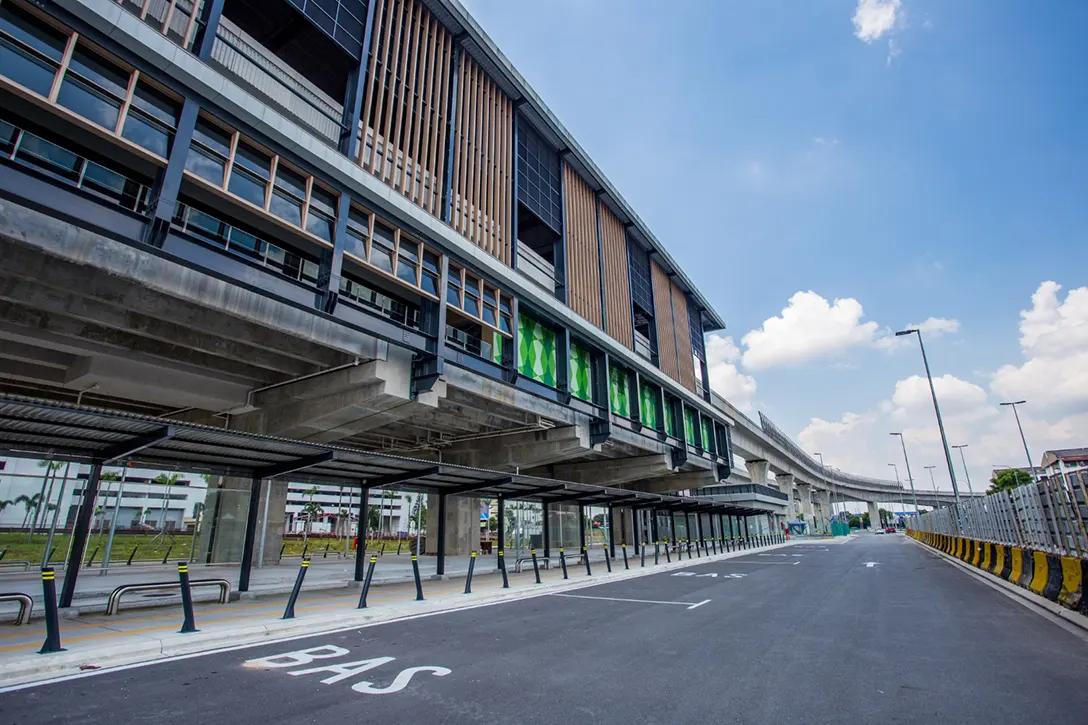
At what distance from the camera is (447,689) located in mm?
5594

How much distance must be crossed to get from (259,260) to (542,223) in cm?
1801

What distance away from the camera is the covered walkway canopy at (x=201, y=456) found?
8.21 metres

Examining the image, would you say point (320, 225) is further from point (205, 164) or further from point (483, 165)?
point (483, 165)

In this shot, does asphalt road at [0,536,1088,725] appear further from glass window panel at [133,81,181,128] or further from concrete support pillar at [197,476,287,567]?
concrete support pillar at [197,476,287,567]

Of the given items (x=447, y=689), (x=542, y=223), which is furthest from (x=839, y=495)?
(x=447, y=689)

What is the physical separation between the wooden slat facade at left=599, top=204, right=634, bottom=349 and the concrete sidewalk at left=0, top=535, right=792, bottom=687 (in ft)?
69.5

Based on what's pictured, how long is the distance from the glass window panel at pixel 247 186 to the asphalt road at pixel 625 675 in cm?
1135

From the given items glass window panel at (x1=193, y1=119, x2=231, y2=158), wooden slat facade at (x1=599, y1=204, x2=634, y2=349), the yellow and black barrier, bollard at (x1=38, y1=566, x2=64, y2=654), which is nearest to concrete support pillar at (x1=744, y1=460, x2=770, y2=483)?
wooden slat facade at (x1=599, y1=204, x2=634, y2=349)

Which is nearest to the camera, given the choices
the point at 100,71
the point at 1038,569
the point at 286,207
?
the point at 100,71

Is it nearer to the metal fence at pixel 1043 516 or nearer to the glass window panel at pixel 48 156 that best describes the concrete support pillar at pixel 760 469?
the metal fence at pixel 1043 516

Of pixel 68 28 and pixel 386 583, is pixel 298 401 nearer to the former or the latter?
pixel 386 583

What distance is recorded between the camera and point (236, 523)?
839 inches

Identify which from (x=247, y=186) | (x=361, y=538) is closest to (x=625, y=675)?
(x=361, y=538)

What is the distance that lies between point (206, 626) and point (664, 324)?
122 ft
